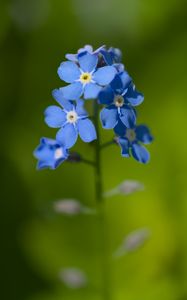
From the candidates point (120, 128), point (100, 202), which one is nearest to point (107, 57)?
point (120, 128)

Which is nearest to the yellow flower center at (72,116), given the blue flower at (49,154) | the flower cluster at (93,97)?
the flower cluster at (93,97)

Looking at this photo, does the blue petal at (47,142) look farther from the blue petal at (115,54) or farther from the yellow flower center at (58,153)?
the blue petal at (115,54)

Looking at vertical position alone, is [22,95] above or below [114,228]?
above

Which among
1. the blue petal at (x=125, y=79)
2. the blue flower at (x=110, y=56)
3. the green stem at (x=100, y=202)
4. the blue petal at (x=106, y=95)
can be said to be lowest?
the green stem at (x=100, y=202)

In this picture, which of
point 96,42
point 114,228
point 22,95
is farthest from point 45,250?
point 96,42

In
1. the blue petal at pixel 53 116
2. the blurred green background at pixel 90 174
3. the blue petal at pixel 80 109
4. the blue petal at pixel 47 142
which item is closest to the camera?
the blue petal at pixel 80 109

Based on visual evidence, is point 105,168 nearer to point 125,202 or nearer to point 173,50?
point 125,202

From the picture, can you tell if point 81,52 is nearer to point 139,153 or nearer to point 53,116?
point 53,116
